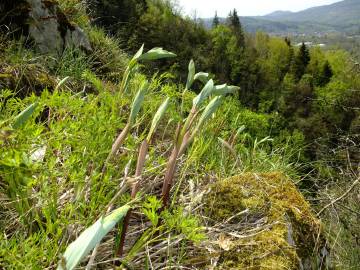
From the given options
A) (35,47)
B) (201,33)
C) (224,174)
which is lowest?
(201,33)

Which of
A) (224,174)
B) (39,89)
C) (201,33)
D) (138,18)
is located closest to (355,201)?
(224,174)

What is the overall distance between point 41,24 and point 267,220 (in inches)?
132

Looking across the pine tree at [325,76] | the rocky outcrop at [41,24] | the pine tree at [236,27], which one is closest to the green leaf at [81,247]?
the rocky outcrop at [41,24]

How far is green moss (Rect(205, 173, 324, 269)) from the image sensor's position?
1.30 m

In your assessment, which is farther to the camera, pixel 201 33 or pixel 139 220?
pixel 201 33

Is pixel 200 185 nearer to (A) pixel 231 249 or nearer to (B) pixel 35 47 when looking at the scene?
(A) pixel 231 249

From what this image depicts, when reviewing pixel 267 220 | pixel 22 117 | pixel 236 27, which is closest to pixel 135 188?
pixel 22 117

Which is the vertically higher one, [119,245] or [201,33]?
[119,245]

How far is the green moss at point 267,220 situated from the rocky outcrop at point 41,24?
270 cm

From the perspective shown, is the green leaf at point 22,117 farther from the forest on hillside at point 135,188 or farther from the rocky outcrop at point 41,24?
the rocky outcrop at point 41,24

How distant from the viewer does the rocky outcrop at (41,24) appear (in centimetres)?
374

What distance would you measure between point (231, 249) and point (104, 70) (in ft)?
11.9

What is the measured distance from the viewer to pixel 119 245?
115 cm

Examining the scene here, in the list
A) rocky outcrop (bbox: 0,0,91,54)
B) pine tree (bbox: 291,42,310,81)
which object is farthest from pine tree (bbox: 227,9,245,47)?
rocky outcrop (bbox: 0,0,91,54)
